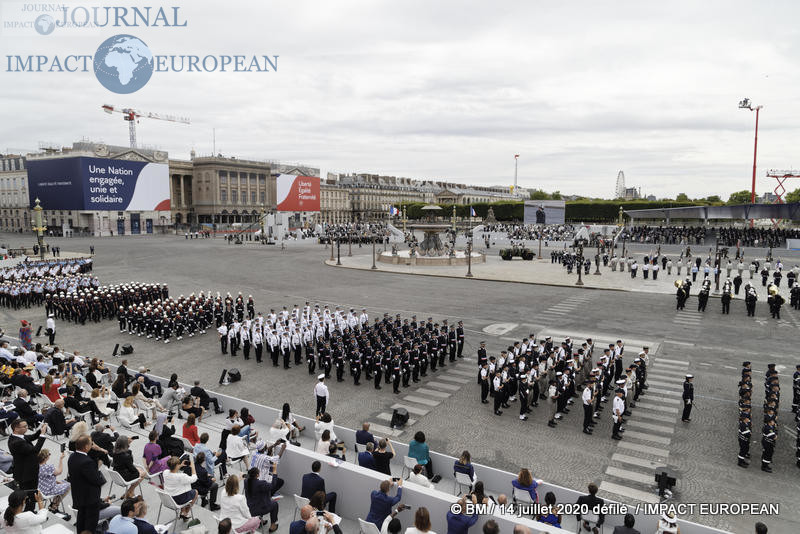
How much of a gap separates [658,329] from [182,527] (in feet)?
68.8

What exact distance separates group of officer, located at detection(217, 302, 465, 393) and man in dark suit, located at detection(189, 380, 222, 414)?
4418mm

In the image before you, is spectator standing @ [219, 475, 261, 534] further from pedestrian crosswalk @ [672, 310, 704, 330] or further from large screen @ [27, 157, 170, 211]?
large screen @ [27, 157, 170, 211]

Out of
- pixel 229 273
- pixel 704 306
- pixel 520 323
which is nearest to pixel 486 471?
pixel 520 323

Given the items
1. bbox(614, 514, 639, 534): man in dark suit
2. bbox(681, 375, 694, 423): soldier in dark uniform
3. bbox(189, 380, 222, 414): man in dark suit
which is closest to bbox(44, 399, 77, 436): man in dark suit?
bbox(189, 380, 222, 414): man in dark suit

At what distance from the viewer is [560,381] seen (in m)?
12.6

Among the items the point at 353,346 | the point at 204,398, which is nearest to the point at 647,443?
the point at 353,346

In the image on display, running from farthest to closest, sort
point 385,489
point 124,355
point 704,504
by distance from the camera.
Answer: point 124,355, point 704,504, point 385,489

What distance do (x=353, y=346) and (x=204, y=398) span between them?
5.16 m

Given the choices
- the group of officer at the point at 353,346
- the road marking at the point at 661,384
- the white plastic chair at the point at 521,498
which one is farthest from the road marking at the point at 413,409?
the road marking at the point at 661,384

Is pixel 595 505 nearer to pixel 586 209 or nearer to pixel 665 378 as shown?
pixel 665 378

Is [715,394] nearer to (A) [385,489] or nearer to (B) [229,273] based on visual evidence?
(A) [385,489]

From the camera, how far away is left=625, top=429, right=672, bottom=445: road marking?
11.3 metres

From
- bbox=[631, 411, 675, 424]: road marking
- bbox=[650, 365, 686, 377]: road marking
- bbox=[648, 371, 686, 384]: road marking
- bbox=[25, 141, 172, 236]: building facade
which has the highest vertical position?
bbox=[25, 141, 172, 236]: building facade

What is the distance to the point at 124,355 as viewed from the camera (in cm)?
1805
